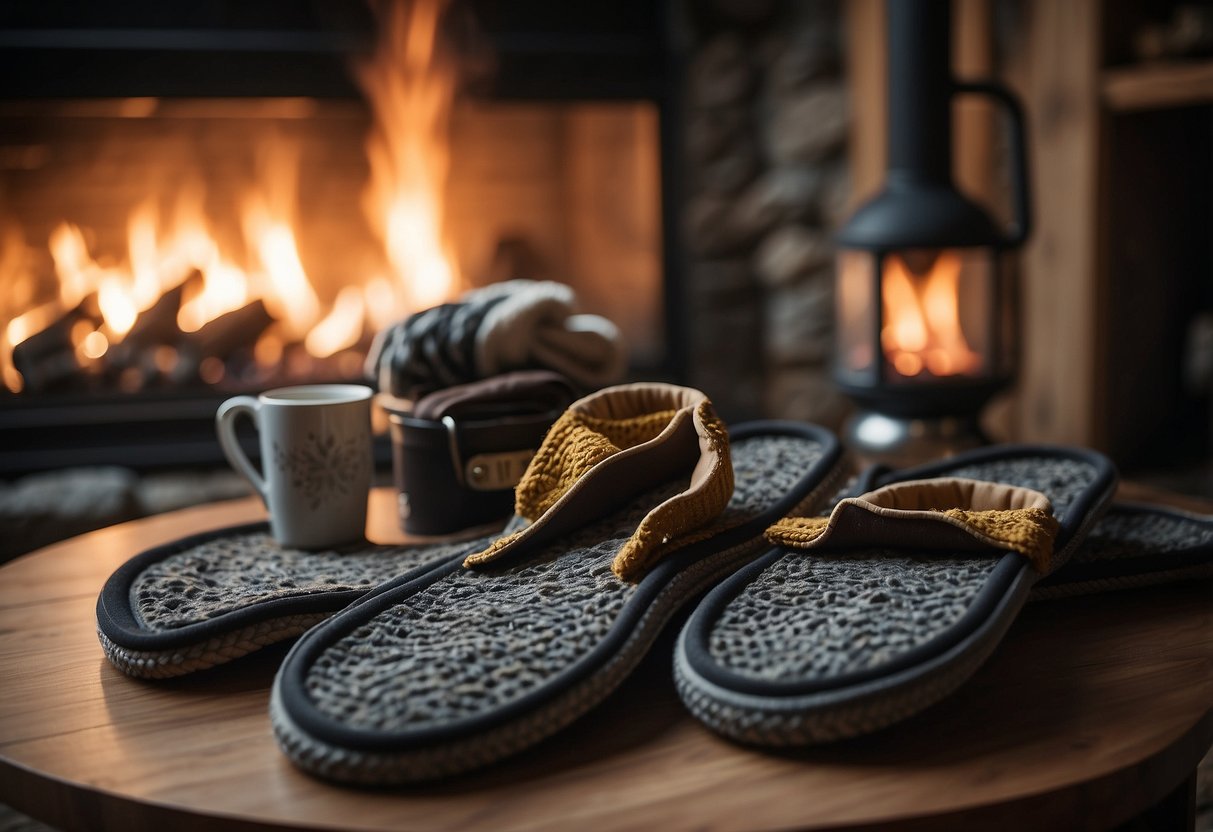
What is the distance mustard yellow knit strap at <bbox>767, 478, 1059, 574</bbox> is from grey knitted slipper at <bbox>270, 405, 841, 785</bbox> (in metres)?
0.05

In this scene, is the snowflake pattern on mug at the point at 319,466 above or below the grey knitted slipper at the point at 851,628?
above

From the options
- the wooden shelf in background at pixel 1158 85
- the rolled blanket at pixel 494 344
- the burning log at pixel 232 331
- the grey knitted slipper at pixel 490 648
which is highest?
the wooden shelf in background at pixel 1158 85

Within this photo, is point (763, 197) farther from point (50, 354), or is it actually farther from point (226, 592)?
point (226, 592)

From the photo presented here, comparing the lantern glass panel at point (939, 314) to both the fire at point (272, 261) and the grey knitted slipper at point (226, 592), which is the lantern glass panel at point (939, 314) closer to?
the grey knitted slipper at point (226, 592)

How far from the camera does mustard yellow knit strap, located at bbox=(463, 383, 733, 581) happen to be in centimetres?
62

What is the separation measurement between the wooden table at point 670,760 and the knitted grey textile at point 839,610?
0.12 feet

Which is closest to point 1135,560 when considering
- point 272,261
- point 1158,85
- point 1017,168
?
point 1017,168

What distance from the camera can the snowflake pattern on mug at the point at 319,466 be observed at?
0.79 m

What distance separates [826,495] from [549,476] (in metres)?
0.17

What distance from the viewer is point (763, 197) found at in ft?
6.71

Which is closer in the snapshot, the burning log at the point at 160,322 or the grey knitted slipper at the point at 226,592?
the grey knitted slipper at the point at 226,592

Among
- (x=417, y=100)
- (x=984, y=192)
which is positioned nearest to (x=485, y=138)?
(x=417, y=100)

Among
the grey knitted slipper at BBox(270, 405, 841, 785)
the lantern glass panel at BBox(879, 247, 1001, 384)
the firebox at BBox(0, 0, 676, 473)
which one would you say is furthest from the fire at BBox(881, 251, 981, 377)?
the firebox at BBox(0, 0, 676, 473)

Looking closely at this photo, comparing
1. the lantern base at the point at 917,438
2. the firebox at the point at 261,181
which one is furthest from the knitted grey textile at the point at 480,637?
the firebox at the point at 261,181
